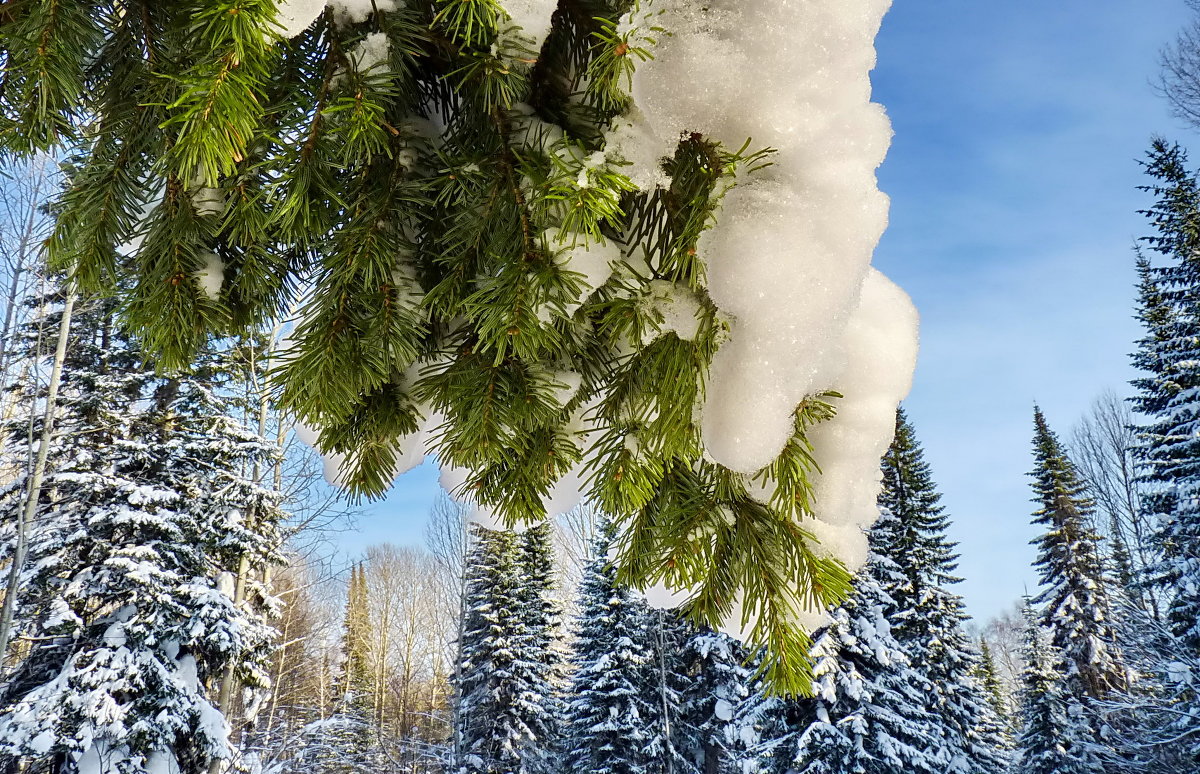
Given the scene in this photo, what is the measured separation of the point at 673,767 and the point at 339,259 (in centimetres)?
1682

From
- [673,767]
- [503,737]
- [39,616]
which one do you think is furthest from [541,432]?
[503,737]

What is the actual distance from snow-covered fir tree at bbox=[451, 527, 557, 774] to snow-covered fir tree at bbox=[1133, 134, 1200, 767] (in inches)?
510

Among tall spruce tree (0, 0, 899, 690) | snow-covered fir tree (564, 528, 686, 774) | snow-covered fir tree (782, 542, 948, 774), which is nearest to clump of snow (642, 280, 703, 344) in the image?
tall spruce tree (0, 0, 899, 690)

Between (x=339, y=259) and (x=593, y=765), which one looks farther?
(x=593, y=765)

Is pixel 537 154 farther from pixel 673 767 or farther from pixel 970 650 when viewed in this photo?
pixel 970 650

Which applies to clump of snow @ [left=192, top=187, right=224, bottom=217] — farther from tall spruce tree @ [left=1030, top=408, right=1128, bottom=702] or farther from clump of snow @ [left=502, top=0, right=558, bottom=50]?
tall spruce tree @ [left=1030, top=408, right=1128, bottom=702]

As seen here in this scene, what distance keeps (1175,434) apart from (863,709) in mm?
7688

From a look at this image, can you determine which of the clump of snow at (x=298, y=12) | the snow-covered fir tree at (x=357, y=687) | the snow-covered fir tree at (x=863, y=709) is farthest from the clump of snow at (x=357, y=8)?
the snow-covered fir tree at (x=357, y=687)

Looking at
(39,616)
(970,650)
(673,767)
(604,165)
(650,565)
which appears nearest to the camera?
(604,165)

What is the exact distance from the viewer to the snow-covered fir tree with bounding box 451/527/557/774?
53.7ft

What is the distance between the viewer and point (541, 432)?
105 cm

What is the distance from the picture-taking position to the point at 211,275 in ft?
3.39

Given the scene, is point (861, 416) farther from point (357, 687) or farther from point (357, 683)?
point (357, 683)

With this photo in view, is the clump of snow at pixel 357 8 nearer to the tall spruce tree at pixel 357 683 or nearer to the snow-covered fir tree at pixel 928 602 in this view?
the snow-covered fir tree at pixel 928 602
